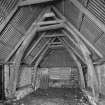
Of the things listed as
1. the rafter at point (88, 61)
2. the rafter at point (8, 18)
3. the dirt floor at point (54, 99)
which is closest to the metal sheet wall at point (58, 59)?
the dirt floor at point (54, 99)

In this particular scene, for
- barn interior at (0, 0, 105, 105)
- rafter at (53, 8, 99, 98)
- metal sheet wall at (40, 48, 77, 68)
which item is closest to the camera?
barn interior at (0, 0, 105, 105)

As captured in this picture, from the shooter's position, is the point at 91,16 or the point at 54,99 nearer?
the point at 91,16

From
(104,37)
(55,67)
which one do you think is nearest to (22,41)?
(104,37)

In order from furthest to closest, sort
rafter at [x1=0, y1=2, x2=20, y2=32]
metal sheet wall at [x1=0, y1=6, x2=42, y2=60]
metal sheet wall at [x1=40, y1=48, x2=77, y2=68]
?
1. metal sheet wall at [x1=40, y1=48, x2=77, y2=68]
2. metal sheet wall at [x1=0, y1=6, x2=42, y2=60]
3. rafter at [x1=0, y1=2, x2=20, y2=32]

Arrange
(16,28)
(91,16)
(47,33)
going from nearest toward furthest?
(91,16) < (16,28) < (47,33)

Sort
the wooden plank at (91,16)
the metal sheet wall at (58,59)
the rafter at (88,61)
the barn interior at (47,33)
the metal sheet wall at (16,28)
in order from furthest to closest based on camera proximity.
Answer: the metal sheet wall at (58,59) < the rafter at (88,61) < the metal sheet wall at (16,28) < the barn interior at (47,33) < the wooden plank at (91,16)

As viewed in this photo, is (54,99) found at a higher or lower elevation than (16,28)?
lower

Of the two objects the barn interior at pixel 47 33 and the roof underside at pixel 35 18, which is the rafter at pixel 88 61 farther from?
the roof underside at pixel 35 18

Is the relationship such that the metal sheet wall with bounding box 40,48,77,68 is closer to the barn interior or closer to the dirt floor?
the barn interior

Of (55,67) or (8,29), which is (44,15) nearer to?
(8,29)

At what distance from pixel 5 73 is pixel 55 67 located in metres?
7.29

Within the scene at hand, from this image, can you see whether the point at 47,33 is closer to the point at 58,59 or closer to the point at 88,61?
the point at 88,61

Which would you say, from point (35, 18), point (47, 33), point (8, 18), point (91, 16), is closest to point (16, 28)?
point (8, 18)

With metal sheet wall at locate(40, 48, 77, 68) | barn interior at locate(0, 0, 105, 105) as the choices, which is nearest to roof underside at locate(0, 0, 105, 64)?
barn interior at locate(0, 0, 105, 105)
